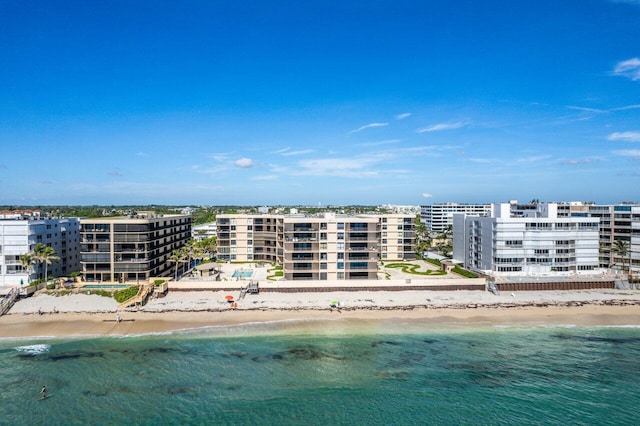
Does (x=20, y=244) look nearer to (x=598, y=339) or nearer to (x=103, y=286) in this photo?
(x=103, y=286)

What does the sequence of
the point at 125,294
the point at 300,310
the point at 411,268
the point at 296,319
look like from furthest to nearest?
the point at 411,268 → the point at 125,294 → the point at 300,310 → the point at 296,319

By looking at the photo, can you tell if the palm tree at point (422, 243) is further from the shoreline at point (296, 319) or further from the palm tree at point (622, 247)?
the shoreline at point (296, 319)

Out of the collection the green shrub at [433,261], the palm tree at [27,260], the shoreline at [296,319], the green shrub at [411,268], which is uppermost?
the palm tree at [27,260]

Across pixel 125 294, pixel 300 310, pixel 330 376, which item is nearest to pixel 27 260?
pixel 125 294

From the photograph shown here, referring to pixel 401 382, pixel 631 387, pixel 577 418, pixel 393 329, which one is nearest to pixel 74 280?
pixel 393 329

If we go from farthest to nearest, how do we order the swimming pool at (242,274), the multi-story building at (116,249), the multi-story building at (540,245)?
the multi-story building at (540,245) → the swimming pool at (242,274) → the multi-story building at (116,249)

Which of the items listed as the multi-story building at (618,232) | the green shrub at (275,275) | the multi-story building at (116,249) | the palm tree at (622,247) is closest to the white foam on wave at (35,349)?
the multi-story building at (116,249)

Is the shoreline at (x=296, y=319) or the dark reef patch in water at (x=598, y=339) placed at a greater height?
the shoreline at (x=296, y=319)
